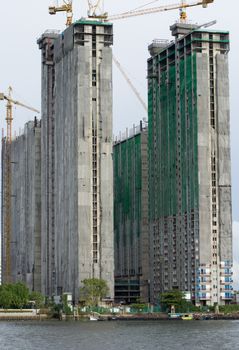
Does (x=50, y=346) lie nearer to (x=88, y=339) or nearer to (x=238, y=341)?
(x=88, y=339)

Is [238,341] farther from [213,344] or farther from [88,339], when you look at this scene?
[88,339]

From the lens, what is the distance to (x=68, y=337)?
19812 cm

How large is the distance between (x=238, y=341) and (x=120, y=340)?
2223cm

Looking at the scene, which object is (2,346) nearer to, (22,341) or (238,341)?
(22,341)

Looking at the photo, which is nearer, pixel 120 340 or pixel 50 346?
pixel 50 346

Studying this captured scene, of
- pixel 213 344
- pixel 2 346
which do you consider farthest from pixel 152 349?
pixel 2 346

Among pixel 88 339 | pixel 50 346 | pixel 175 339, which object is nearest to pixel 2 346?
pixel 50 346

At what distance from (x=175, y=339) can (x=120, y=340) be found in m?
11.3

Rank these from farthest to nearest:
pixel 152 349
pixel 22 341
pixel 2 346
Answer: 1. pixel 22 341
2. pixel 2 346
3. pixel 152 349

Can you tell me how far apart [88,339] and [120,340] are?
315 inches

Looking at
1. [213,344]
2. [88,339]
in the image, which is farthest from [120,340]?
[213,344]

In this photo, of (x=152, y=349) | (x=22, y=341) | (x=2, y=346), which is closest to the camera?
(x=152, y=349)

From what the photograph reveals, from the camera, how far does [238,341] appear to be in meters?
182

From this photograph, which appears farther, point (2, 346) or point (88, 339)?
point (88, 339)
